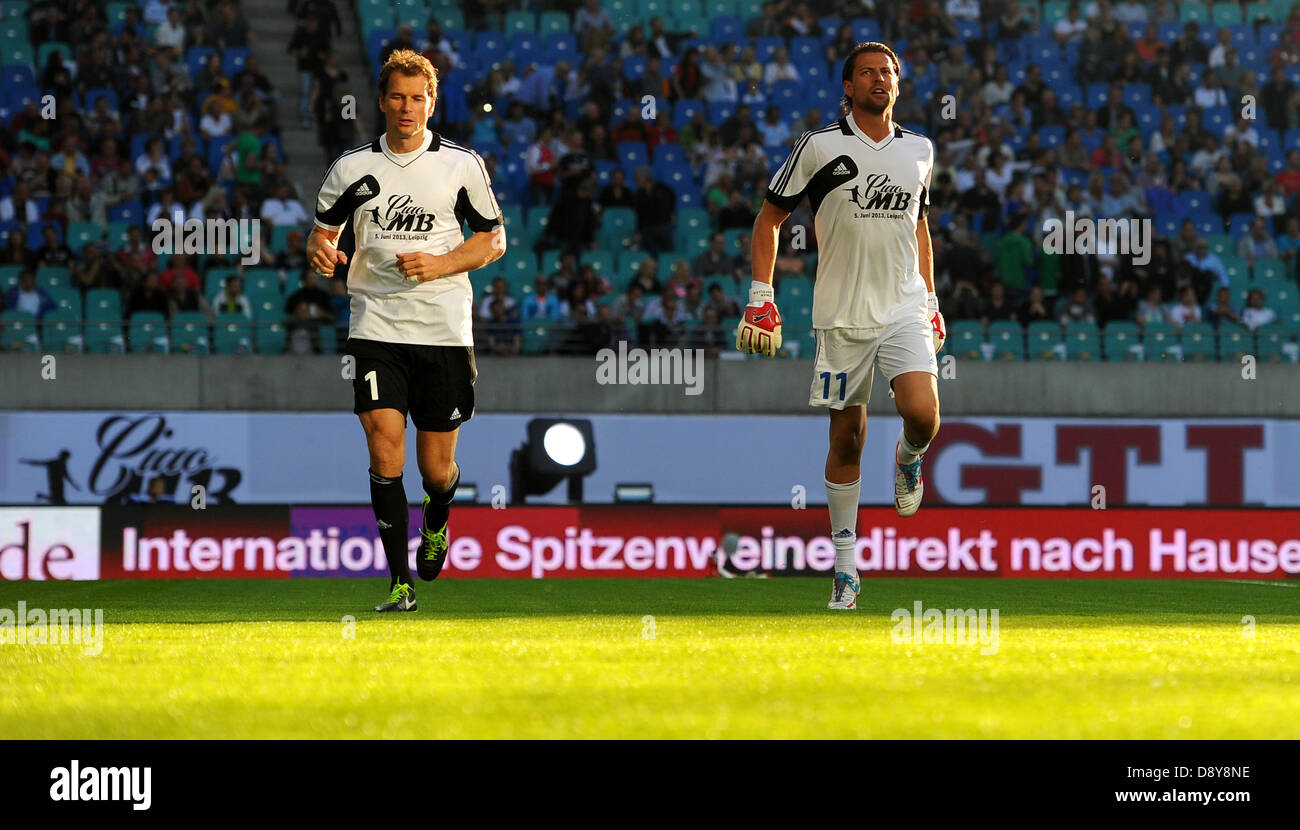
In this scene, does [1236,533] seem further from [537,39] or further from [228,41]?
[228,41]

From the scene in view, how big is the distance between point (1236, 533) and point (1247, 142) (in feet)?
23.2

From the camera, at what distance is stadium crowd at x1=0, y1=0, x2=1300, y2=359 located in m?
16.1

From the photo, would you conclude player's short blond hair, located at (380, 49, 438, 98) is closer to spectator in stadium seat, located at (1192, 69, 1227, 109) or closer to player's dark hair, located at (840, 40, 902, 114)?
player's dark hair, located at (840, 40, 902, 114)

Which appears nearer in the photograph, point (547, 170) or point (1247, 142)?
point (547, 170)

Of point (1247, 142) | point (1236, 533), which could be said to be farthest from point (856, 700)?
point (1247, 142)

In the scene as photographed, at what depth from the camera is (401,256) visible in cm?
719

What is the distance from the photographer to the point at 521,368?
15836 millimetres

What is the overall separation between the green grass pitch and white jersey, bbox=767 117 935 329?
1356mm

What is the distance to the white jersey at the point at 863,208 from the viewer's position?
24.3 ft

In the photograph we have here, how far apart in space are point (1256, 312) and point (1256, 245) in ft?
4.92

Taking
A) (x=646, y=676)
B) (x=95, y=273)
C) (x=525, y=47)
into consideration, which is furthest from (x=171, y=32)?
(x=646, y=676)

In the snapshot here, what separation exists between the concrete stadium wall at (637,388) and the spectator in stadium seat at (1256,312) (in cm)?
87

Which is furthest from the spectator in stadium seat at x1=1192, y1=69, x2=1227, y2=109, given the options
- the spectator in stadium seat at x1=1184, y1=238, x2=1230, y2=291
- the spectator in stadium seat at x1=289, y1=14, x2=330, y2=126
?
the spectator in stadium seat at x1=289, y1=14, x2=330, y2=126

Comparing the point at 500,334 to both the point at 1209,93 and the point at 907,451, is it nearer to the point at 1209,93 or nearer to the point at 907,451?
the point at 907,451
